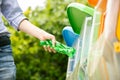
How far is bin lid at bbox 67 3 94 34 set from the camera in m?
2.51

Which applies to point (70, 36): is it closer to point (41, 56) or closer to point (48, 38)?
point (48, 38)

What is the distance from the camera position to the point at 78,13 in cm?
256

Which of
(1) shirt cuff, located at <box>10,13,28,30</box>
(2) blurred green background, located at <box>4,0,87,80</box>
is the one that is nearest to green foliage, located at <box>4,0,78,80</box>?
(2) blurred green background, located at <box>4,0,87,80</box>

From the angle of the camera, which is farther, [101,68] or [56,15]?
[56,15]

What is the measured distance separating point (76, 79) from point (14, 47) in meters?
2.77

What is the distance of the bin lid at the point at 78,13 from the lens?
8.25ft

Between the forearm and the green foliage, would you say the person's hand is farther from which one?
the green foliage

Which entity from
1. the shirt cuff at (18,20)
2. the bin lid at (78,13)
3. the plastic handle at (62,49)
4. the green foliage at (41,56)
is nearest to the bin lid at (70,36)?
the bin lid at (78,13)

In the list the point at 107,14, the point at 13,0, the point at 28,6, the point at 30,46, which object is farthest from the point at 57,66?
the point at 107,14

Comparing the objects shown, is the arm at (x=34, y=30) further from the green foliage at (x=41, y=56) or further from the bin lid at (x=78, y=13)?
the green foliage at (x=41, y=56)

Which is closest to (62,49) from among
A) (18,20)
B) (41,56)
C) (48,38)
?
(48,38)

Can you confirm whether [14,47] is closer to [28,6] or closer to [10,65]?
[28,6]

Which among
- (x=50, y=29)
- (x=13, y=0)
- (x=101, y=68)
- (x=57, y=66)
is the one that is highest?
(x=13, y=0)

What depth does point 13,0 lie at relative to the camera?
288 centimetres
